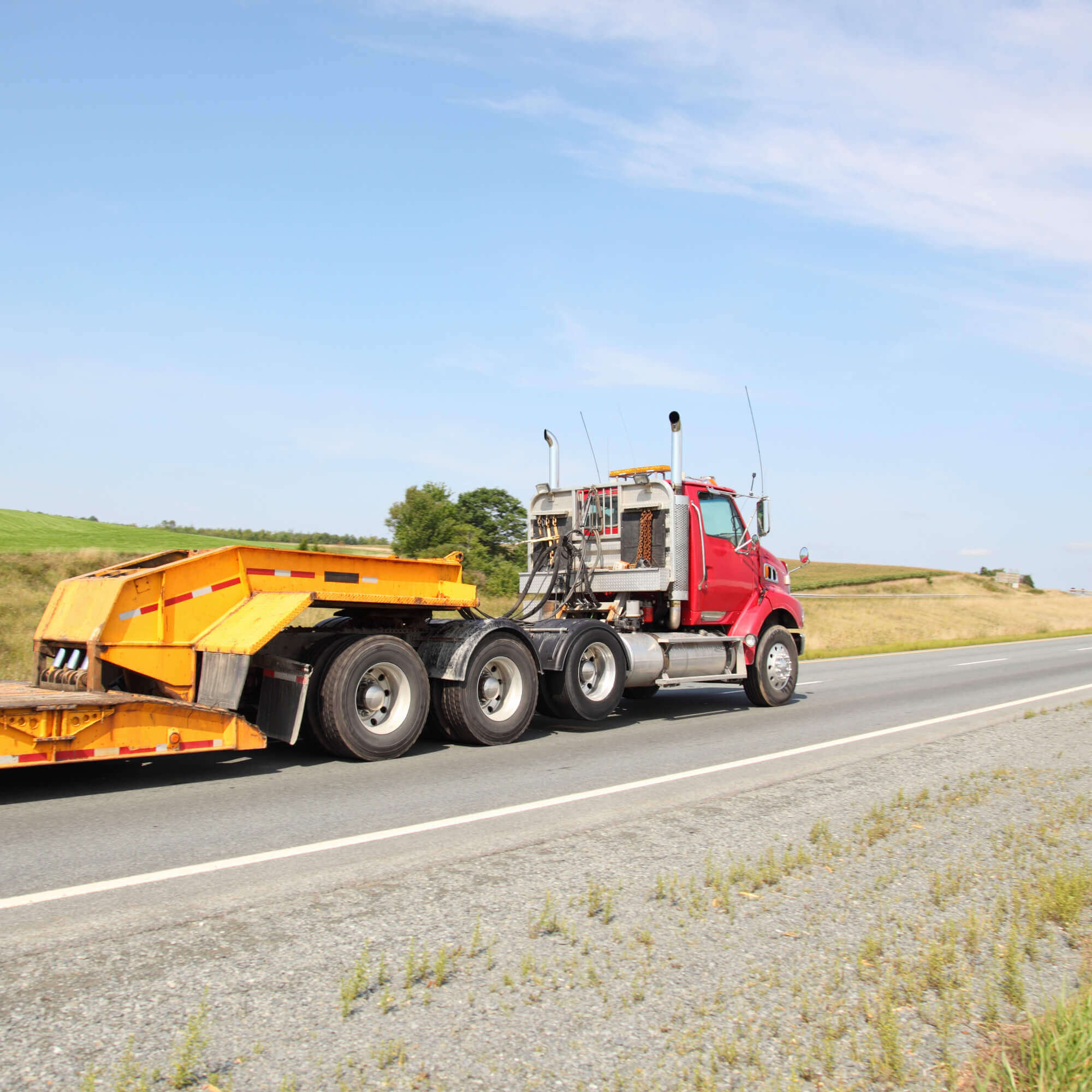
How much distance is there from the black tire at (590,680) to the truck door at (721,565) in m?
1.69

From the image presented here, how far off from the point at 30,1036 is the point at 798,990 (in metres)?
2.69

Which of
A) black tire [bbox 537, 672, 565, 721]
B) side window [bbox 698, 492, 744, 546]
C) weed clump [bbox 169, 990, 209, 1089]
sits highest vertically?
side window [bbox 698, 492, 744, 546]

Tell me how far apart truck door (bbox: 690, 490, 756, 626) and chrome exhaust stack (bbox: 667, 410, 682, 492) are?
42cm

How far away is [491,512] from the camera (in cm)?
7394

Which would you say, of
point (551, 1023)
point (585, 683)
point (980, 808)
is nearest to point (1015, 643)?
point (585, 683)

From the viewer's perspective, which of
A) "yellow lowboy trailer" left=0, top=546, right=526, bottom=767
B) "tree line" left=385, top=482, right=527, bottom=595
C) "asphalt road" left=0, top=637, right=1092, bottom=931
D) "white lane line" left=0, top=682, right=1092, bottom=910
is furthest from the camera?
"tree line" left=385, top=482, right=527, bottom=595

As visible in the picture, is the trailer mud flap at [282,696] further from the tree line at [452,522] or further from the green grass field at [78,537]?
the tree line at [452,522]

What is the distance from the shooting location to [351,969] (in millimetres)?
3893

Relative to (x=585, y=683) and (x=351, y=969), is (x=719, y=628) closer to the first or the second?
(x=585, y=683)

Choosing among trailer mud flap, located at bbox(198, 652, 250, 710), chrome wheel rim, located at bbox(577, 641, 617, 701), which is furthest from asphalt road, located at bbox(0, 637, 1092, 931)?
trailer mud flap, located at bbox(198, 652, 250, 710)

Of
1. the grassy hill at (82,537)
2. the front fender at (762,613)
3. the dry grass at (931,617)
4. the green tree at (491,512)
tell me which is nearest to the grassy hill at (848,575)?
the dry grass at (931,617)

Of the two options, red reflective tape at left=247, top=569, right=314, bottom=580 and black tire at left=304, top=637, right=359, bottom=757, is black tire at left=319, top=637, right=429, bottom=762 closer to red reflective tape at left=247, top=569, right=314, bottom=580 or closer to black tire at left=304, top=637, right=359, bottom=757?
black tire at left=304, top=637, right=359, bottom=757

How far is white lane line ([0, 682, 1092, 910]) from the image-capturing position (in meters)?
4.87

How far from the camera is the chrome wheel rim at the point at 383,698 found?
8.69 m
